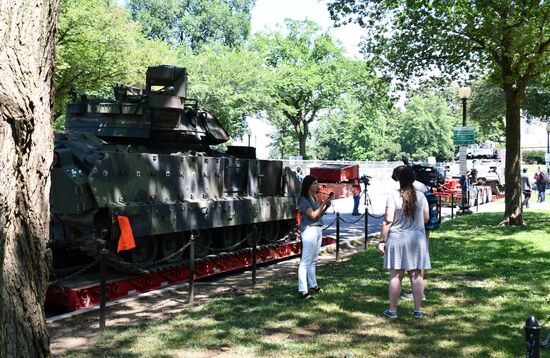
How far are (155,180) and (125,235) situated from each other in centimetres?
139

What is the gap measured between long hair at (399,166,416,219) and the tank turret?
525 centimetres

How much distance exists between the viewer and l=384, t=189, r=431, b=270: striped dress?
686cm

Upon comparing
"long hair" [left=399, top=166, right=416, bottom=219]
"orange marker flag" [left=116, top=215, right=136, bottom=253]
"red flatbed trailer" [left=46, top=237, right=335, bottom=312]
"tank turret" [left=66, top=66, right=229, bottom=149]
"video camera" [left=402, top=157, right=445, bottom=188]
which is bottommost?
"red flatbed trailer" [left=46, top=237, right=335, bottom=312]


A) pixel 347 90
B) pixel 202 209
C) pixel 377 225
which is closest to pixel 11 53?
pixel 202 209

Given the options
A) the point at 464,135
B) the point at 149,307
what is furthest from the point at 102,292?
the point at 464,135

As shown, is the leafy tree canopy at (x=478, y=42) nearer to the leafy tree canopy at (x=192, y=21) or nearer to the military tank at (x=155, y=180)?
the military tank at (x=155, y=180)

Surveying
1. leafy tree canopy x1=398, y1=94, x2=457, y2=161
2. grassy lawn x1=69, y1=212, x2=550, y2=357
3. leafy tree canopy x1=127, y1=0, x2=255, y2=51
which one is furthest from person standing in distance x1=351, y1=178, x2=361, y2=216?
leafy tree canopy x1=398, y1=94, x2=457, y2=161

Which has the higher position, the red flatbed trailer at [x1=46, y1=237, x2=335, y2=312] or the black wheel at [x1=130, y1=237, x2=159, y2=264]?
the black wheel at [x1=130, y1=237, x2=159, y2=264]

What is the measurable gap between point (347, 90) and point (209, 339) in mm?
47336

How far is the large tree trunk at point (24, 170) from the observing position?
11.1ft

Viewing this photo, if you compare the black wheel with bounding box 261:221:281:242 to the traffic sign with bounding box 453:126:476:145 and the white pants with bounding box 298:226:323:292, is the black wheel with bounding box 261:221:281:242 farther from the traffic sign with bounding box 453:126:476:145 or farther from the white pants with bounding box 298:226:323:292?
the traffic sign with bounding box 453:126:476:145

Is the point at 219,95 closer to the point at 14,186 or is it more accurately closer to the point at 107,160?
the point at 107,160

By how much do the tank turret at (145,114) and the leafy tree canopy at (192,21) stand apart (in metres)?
52.1

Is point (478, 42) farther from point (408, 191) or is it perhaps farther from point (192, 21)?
point (192, 21)
